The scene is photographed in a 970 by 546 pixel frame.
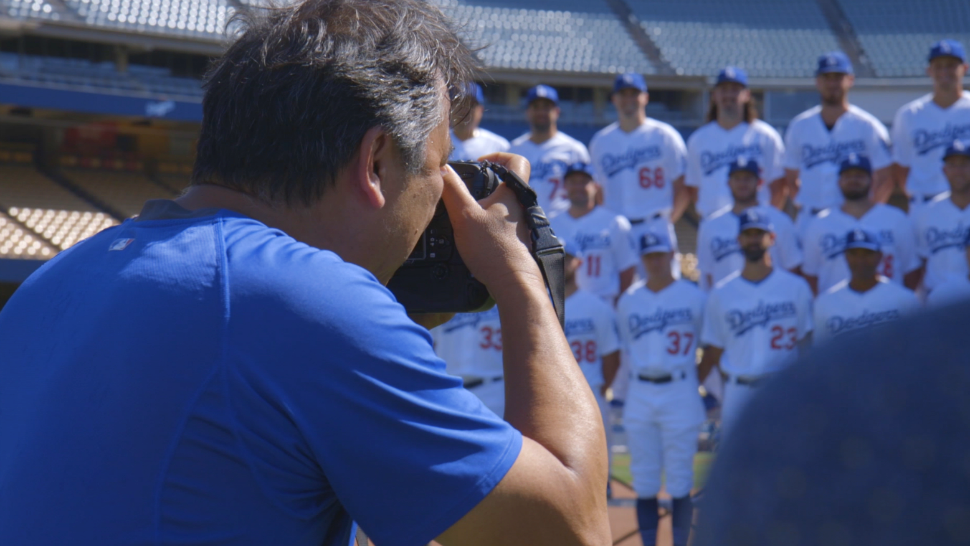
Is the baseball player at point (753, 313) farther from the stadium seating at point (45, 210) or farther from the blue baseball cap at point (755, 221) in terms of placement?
the stadium seating at point (45, 210)

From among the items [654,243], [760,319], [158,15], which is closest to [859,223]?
[760,319]

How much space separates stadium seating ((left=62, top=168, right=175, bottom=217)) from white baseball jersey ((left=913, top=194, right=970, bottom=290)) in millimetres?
11409

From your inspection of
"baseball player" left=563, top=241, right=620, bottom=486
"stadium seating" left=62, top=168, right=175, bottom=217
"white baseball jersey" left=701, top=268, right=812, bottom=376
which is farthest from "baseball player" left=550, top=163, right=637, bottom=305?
"stadium seating" left=62, top=168, right=175, bottom=217

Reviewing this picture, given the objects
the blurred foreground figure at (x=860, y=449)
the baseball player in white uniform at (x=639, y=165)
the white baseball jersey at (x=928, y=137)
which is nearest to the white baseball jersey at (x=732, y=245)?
the baseball player in white uniform at (x=639, y=165)

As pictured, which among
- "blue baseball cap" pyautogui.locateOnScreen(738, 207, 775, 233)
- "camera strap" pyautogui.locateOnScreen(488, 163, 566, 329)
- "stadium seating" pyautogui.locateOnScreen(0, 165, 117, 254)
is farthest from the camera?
"stadium seating" pyautogui.locateOnScreen(0, 165, 117, 254)

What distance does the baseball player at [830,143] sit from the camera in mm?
6000

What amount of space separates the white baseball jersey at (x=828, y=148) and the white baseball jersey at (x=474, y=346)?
241 centimetres

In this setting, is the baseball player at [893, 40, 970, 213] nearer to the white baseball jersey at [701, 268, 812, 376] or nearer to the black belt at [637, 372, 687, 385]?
the white baseball jersey at [701, 268, 812, 376]

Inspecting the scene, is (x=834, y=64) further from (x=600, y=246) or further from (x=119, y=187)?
(x=119, y=187)

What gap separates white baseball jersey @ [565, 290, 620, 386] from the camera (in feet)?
18.1

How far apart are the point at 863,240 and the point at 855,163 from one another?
68 cm

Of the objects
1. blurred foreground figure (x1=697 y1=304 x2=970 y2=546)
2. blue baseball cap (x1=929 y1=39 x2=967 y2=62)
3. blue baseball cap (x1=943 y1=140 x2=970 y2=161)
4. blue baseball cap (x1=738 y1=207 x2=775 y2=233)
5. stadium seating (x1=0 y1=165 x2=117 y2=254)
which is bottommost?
stadium seating (x1=0 y1=165 x2=117 y2=254)

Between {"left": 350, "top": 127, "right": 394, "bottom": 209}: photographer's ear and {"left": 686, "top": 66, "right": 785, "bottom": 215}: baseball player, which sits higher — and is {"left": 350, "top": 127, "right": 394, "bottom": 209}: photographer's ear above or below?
above

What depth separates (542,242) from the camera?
3.69 feet
